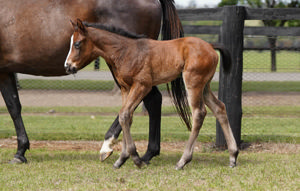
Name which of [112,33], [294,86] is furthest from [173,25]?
[294,86]

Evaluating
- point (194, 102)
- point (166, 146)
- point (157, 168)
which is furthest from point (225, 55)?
point (166, 146)

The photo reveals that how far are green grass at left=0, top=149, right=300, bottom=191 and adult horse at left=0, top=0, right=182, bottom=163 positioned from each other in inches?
14.3

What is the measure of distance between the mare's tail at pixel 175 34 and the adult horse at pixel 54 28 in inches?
7.4

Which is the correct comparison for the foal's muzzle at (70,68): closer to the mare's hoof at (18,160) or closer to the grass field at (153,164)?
the grass field at (153,164)

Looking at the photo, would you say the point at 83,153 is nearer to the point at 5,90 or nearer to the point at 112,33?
the point at 5,90

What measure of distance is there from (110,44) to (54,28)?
0.92 m

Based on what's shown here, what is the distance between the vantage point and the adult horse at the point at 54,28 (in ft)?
17.8

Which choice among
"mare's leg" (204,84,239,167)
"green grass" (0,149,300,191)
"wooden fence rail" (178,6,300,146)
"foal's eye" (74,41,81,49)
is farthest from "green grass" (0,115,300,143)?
"foal's eye" (74,41,81,49)

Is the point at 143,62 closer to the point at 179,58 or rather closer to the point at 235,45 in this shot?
the point at 179,58

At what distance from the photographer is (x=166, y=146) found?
6875 millimetres

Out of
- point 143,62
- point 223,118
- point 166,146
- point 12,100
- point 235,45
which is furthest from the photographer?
point 166,146

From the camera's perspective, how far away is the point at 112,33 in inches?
194

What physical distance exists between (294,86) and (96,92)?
641 cm

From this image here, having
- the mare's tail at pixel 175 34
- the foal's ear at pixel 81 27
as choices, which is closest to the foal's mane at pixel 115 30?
the foal's ear at pixel 81 27
